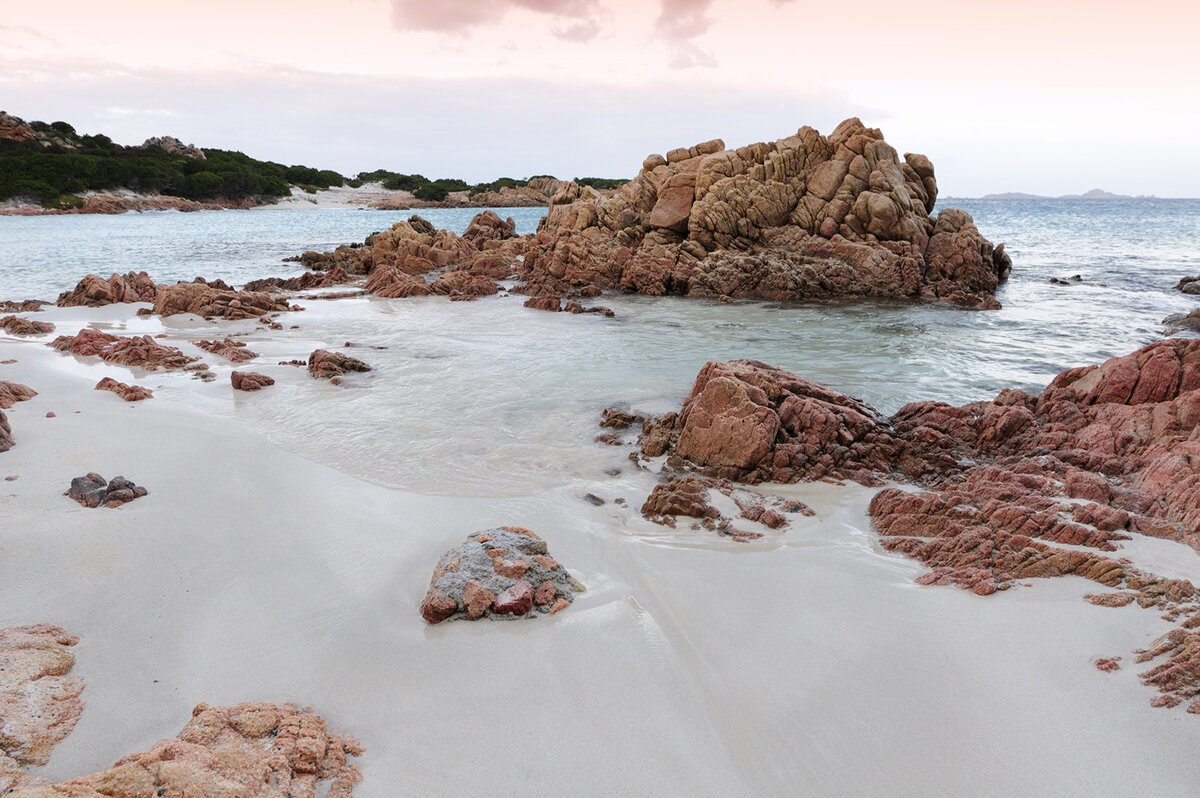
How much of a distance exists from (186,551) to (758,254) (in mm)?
18865

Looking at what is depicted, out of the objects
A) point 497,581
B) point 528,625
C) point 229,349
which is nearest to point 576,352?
point 229,349

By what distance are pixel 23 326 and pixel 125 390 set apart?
6819 mm

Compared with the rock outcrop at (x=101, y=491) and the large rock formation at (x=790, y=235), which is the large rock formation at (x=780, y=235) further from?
the rock outcrop at (x=101, y=491)

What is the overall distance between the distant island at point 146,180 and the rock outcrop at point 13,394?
49.1 metres

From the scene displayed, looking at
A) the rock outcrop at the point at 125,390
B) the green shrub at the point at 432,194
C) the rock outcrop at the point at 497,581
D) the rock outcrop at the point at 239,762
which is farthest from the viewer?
the green shrub at the point at 432,194

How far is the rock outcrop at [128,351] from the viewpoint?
10398mm

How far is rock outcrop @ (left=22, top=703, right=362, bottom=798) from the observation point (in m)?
2.26

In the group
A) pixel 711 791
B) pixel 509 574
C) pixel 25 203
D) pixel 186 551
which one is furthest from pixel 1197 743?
pixel 25 203

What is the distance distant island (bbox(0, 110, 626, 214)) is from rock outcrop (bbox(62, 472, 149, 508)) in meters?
51.7

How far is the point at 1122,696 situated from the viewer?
3291mm

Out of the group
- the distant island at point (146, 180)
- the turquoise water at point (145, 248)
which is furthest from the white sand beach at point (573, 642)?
the distant island at point (146, 180)

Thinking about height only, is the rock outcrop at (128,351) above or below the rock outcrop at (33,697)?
above

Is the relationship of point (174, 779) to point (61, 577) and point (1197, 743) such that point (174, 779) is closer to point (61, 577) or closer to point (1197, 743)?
point (61, 577)

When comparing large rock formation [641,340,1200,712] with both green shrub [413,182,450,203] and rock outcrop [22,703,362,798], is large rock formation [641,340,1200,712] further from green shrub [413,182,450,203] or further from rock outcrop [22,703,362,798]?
green shrub [413,182,450,203]
